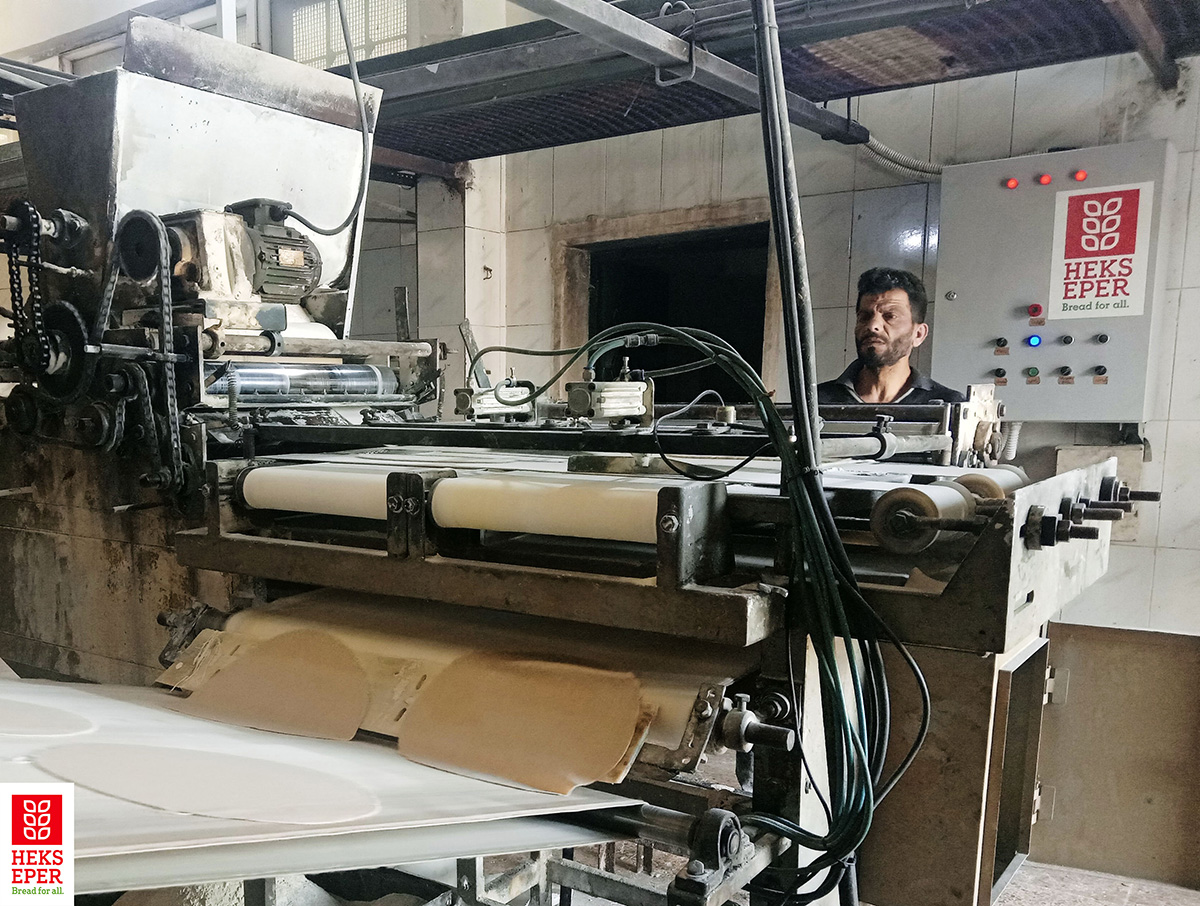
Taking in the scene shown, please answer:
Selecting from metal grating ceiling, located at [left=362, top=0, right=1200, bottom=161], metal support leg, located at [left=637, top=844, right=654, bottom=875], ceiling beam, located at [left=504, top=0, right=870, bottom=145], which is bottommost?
metal support leg, located at [left=637, top=844, right=654, bottom=875]

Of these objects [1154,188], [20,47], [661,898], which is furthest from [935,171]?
[20,47]

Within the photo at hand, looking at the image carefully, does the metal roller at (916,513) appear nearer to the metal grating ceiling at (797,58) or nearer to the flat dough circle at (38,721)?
the flat dough circle at (38,721)

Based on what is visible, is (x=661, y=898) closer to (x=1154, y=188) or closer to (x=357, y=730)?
(x=357, y=730)

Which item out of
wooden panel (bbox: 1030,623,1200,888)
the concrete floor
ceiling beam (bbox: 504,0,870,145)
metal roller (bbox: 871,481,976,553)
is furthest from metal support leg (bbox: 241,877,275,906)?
wooden panel (bbox: 1030,623,1200,888)

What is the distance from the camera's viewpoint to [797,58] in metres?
3.05

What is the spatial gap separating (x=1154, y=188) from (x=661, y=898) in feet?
9.75

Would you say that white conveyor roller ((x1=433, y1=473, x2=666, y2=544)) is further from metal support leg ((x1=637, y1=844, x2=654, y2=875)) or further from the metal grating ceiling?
the metal grating ceiling

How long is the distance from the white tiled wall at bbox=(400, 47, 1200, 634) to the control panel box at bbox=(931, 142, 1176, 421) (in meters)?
0.20

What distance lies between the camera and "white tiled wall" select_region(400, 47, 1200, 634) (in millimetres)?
3244

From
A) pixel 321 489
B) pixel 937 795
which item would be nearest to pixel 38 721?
pixel 321 489

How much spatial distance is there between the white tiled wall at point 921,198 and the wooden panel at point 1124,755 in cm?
66

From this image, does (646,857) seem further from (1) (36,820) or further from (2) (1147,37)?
(2) (1147,37)

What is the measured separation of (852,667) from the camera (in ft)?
3.61

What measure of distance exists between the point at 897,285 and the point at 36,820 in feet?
10.4
